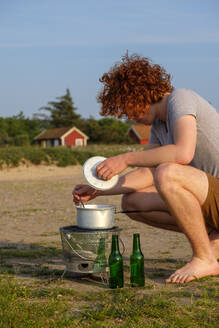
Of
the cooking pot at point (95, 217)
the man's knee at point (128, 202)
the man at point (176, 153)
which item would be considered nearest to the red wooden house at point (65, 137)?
the man's knee at point (128, 202)

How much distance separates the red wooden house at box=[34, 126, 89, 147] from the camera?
5369 cm

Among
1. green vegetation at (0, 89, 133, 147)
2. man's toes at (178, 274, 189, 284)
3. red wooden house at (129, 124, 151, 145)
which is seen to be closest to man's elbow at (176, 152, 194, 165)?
man's toes at (178, 274, 189, 284)

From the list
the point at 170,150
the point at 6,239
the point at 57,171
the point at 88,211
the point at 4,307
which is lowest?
the point at 57,171

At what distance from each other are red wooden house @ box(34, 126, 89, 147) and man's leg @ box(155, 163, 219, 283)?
4989 centimetres

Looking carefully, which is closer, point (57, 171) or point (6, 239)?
point (6, 239)

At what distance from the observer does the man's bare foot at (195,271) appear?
369 centimetres

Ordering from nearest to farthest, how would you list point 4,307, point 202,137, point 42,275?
1. point 4,307
2. point 202,137
3. point 42,275

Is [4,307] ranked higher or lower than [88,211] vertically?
lower

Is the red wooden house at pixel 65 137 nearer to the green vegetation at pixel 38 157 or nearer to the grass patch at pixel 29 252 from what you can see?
the green vegetation at pixel 38 157

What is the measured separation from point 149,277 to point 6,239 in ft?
8.71

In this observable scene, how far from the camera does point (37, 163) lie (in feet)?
80.6

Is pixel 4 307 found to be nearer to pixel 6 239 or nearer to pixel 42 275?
pixel 42 275

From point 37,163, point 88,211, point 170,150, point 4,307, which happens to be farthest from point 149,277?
point 37,163

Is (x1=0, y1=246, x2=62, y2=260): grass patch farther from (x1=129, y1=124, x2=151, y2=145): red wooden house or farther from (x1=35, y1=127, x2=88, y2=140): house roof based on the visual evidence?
(x1=35, y1=127, x2=88, y2=140): house roof
